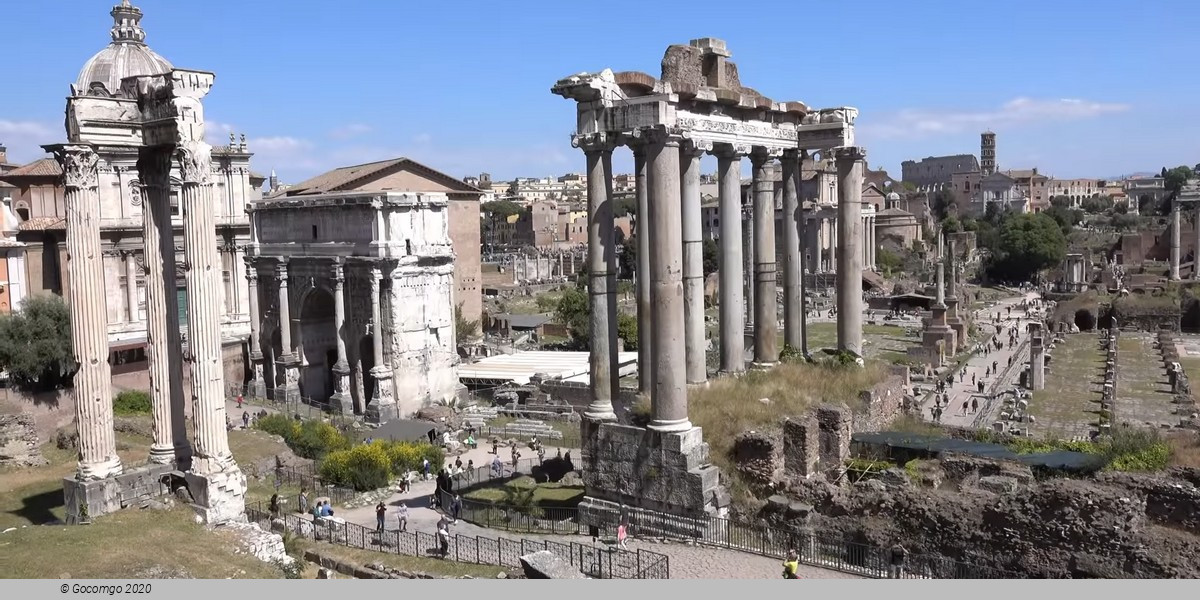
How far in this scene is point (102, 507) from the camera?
14453 mm

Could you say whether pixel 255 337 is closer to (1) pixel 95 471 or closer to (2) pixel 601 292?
(1) pixel 95 471

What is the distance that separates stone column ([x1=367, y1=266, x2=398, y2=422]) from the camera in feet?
109

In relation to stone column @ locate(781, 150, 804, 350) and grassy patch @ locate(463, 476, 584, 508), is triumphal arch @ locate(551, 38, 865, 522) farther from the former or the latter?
grassy patch @ locate(463, 476, 584, 508)

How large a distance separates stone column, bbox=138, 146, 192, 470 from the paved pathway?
1942 cm

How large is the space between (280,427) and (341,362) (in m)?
8.45

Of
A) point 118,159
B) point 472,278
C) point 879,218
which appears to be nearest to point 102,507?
point 118,159

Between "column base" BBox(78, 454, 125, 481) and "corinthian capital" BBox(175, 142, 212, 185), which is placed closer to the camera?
"corinthian capital" BBox(175, 142, 212, 185)

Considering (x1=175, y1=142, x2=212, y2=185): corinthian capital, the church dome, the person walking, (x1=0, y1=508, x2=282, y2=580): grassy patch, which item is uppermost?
the church dome

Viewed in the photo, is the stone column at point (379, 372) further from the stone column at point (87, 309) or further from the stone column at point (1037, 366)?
the stone column at point (1037, 366)

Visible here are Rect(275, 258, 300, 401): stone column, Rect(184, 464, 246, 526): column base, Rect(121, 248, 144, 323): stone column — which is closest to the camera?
Rect(184, 464, 246, 526): column base

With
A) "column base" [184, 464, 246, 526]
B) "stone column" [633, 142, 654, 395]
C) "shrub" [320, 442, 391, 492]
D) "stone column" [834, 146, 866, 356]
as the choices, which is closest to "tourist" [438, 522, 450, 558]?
"column base" [184, 464, 246, 526]

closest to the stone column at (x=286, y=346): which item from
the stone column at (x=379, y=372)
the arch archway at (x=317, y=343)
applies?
the arch archway at (x=317, y=343)

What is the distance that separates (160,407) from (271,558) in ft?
11.9

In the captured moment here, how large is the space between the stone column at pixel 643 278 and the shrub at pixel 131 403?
18.1 m
